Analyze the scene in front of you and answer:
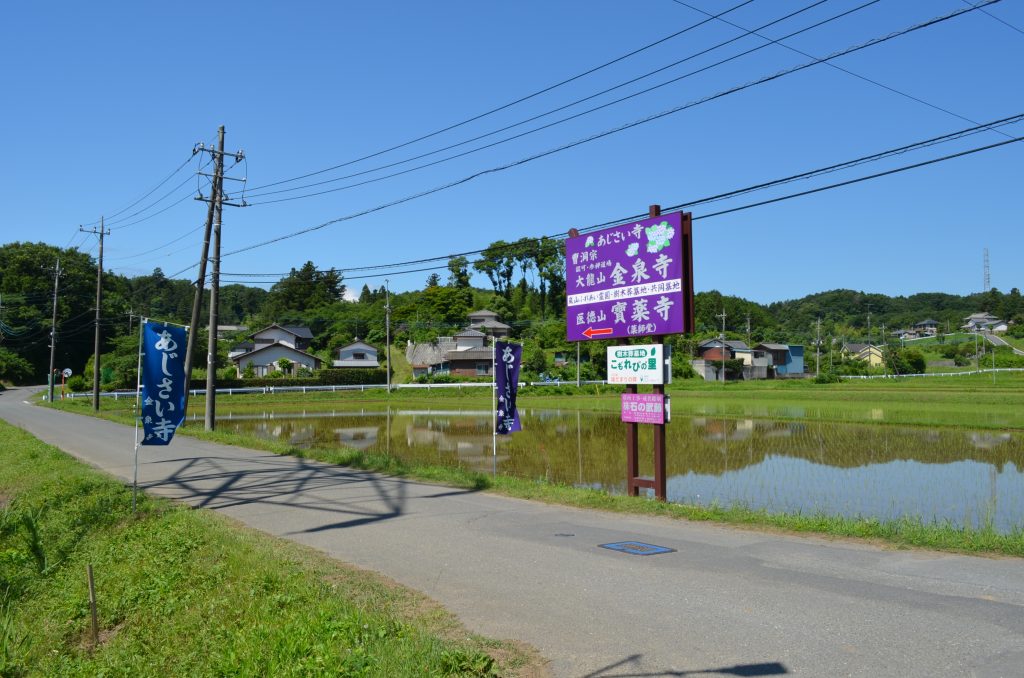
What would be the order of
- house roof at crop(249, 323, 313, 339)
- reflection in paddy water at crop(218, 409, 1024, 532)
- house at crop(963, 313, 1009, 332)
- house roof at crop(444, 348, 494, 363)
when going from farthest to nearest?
house at crop(963, 313, 1009, 332), house roof at crop(249, 323, 313, 339), house roof at crop(444, 348, 494, 363), reflection in paddy water at crop(218, 409, 1024, 532)

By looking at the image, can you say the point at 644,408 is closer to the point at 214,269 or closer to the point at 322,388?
the point at 214,269

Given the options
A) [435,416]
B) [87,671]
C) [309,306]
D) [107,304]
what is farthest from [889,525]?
[309,306]

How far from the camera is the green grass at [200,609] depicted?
16.6 feet

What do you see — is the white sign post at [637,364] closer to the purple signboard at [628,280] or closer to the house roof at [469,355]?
the purple signboard at [628,280]

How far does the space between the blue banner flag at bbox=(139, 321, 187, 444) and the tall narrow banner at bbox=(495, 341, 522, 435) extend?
19.8 ft

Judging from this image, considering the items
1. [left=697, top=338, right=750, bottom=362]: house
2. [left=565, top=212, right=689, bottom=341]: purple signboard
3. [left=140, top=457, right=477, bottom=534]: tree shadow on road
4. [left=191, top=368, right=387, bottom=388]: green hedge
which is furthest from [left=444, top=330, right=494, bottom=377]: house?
[left=565, top=212, right=689, bottom=341]: purple signboard

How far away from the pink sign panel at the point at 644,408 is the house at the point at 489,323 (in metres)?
63.8

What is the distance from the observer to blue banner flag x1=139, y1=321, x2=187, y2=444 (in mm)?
11305

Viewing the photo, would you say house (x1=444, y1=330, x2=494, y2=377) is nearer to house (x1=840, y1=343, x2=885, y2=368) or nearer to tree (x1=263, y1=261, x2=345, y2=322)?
tree (x1=263, y1=261, x2=345, y2=322)

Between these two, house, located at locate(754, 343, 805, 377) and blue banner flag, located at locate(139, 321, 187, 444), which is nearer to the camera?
blue banner flag, located at locate(139, 321, 187, 444)

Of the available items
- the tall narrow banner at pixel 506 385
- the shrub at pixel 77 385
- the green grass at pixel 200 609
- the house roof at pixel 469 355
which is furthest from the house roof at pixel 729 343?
the green grass at pixel 200 609

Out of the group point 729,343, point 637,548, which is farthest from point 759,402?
point 729,343

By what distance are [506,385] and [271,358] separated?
59.7 metres

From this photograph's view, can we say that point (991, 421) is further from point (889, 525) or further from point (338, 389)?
point (338, 389)
